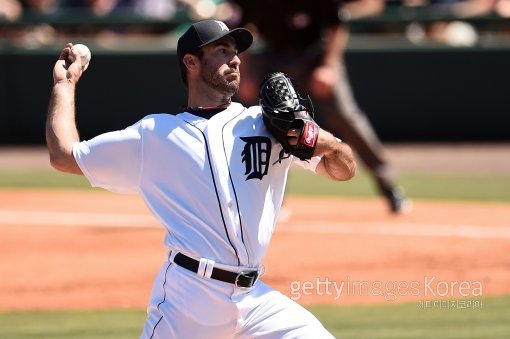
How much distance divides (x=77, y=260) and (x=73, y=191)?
3.84 m

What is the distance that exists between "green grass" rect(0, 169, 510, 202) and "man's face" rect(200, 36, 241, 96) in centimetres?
744

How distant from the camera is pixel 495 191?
12.1m

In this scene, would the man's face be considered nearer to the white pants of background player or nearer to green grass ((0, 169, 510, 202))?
the white pants of background player

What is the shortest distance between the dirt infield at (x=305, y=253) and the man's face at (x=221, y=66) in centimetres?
327

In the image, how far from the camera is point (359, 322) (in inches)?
272

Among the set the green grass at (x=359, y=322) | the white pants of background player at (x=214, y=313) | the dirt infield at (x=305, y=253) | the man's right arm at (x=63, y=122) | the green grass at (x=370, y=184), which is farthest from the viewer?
the green grass at (x=370, y=184)

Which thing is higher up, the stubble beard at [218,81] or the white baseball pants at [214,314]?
the stubble beard at [218,81]

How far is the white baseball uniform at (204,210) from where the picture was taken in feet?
14.3

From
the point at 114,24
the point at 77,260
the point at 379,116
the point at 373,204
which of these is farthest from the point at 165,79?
the point at 77,260

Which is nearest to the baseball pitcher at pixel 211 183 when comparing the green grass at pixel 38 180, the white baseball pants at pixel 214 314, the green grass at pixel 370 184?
the white baseball pants at pixel 214 314

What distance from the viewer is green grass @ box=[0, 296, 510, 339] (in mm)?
6605

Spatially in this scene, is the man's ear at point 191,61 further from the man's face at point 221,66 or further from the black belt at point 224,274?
the black belt at point 224,274

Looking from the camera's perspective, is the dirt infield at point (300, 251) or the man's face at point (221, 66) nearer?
the man's face at point (221, 66)

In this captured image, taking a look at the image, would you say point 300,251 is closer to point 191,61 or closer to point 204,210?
point 191,61
